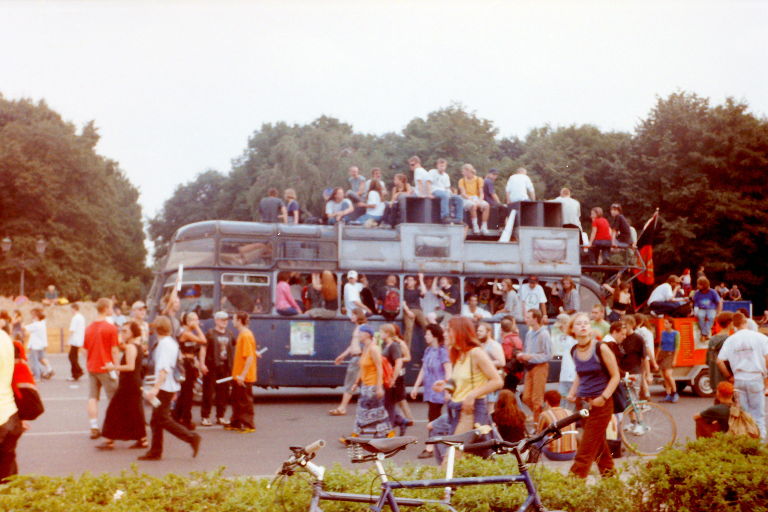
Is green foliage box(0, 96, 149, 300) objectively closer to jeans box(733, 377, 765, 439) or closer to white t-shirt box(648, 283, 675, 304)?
white t-shirt box(648, 283, 675, 304)

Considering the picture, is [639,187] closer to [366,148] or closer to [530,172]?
[530,172]

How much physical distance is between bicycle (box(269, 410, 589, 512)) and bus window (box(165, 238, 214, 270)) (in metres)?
14.2

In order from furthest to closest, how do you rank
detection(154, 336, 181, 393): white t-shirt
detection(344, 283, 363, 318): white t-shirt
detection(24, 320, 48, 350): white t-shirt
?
detection(24, 320, 48, 350): white t-shirt → detection(344, 283, 363, 318): white t-shirt → detection(154, 336, 181, 393): white t-shirt

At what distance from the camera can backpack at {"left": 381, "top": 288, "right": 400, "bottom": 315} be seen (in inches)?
768

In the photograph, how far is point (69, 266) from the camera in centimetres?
5494

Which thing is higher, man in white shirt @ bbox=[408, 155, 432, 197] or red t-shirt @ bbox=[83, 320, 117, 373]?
man in white shirt @ bbox=[408, 155, 432, 197]

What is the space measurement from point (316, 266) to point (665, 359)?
705 cm

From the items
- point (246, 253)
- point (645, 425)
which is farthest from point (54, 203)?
point (645, 425)

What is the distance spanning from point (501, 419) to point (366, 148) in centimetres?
4641

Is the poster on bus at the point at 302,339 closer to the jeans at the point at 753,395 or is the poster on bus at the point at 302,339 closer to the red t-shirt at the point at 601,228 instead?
the red t-shirt at the point at 601,228

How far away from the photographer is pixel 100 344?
44.7 ft

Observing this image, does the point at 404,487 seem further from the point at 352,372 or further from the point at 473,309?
the point at 473,309

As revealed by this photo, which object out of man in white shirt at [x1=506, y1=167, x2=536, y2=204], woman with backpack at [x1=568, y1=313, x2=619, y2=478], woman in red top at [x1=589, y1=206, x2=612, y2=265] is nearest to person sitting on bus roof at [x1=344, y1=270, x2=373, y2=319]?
man in white shirt at [x1=506, y1=167, x2=536, y2=204]

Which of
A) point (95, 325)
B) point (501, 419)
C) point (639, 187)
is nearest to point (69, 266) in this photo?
point (639, 187)
